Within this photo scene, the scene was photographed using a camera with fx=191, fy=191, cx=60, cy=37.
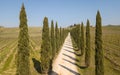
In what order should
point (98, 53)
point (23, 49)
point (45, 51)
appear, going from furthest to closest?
point (45, 51) → point (98, 53) → point (23, 49)

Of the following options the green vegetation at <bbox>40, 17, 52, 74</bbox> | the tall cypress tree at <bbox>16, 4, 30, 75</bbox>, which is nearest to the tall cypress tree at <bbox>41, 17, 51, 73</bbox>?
the green vegetation at <bbox>40, 17, 52, 74</bbox>

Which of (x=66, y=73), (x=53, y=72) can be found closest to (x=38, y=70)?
(x=53, y=72)

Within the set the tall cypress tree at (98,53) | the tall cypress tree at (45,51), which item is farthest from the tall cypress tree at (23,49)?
the tall cypress tree at (45,51)

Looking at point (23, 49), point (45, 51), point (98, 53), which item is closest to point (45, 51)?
point (45, 51)

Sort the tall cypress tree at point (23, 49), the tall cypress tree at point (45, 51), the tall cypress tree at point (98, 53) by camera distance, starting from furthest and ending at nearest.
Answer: the tall cypress tree at point (45, 51)
the tall cypress tree at point (98, 53)
the tall cypress tree at point (23, 49)

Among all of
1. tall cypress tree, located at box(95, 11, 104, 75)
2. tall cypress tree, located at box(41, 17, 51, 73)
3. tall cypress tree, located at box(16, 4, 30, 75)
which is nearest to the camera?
tall cypress tree, located at box(16, 4, 30, 75)

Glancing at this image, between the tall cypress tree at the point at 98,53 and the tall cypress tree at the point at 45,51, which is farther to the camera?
the tall cypress tree at the point at 45,51

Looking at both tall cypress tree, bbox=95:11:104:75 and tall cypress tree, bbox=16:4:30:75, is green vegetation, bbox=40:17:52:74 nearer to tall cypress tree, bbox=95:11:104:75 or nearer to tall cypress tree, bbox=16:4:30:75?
tall cypress tree, bbox=95:11:104:75

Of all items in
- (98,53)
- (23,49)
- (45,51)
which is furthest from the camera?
(45,51)

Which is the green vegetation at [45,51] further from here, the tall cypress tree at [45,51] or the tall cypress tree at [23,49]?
the tall cypress tree at [23,49]

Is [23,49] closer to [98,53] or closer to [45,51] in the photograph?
[98,53]

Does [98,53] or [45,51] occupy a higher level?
[98,53]

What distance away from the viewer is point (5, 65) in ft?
113

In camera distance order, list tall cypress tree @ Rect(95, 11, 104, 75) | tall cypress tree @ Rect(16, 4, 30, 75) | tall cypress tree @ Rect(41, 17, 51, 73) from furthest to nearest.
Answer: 1. tall cypress tree @ Rect(41, 17, 51, 73)
2. tall cypress tree @ Rect(95, 11, 104, 75)
3. tall cypress tree @ Rect(16, 4, 30, 75)
